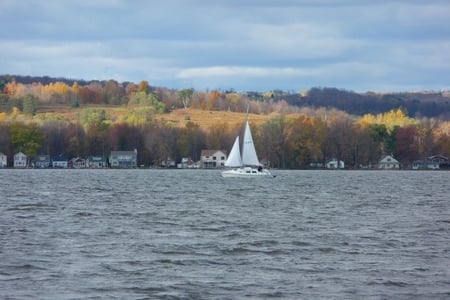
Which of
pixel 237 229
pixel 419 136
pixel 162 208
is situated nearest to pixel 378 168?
pixel 419 136

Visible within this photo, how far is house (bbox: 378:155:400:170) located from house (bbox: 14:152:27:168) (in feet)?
230

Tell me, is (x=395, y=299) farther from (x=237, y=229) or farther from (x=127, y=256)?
(x=237, y=229)

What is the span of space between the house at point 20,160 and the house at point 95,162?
40.3ft

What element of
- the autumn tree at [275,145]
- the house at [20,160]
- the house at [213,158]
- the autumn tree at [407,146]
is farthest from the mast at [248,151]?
the autumn tree at [407,146]

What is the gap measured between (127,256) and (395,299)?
10155 millimetres

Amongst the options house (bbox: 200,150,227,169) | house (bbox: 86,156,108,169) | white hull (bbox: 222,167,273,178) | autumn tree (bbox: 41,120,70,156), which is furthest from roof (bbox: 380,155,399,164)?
white hull (bbox: 222,167,273,178)

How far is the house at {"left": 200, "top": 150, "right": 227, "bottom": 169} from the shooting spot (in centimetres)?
18875

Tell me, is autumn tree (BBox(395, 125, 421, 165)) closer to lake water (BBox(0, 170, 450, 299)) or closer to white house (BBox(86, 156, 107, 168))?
white house (BBox(86, 156, 107, 168))

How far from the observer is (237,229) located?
40375 millimetres

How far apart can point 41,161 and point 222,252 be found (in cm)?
15539

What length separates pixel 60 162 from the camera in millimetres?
183250

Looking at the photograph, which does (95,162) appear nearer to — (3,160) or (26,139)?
(26,139)

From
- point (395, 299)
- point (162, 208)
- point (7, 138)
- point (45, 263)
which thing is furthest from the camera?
point (7, 138)

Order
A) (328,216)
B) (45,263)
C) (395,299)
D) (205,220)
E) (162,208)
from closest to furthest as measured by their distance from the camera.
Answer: (395,299)
(45,263)
(205,220)
(328,216)
(162,208)
